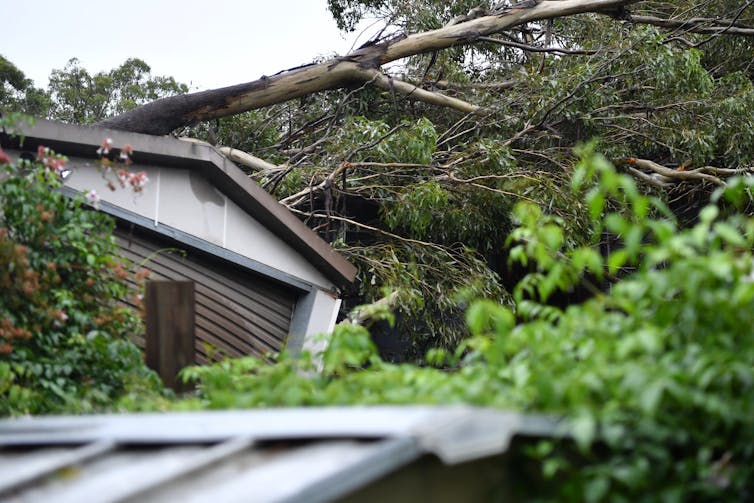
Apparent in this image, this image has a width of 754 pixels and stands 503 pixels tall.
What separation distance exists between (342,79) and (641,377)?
11.0 m

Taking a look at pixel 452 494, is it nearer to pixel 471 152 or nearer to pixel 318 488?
pixel 318 488

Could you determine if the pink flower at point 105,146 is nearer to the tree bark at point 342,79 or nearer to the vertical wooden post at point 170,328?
the vertical wooden post at point 170,328

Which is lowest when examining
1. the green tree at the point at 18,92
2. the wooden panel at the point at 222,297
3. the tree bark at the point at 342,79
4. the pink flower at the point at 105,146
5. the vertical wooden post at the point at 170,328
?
the wooden panel at the point at 222,297

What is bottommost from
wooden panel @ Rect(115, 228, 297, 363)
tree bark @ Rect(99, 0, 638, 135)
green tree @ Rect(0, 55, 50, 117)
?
wooden panel @ Rect(115, 228, 297, 363)

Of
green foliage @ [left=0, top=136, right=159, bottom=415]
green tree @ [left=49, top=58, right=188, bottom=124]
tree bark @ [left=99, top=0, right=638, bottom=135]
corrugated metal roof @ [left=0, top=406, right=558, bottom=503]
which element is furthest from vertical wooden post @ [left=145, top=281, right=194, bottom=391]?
green tree @ [left=49, top=58, right=188, bottom=124]

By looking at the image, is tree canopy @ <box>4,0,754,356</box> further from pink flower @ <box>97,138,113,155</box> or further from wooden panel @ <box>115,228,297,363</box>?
pink flower @ <box>97,138,113,155</box>

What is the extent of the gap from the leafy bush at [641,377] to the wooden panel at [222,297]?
4.56 metres

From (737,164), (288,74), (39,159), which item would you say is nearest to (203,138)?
(288,74)

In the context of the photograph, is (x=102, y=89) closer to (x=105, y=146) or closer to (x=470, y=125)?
(x=470, y=125)

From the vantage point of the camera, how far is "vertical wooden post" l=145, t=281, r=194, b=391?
4355 mm

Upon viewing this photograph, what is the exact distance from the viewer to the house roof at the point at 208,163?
6.62m

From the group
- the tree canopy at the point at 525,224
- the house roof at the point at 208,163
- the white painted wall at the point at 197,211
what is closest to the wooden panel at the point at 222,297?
the white painted wall at the point at 197,211

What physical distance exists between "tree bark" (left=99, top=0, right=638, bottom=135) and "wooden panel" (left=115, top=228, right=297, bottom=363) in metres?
4.26

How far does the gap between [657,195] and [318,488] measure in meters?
11.8
